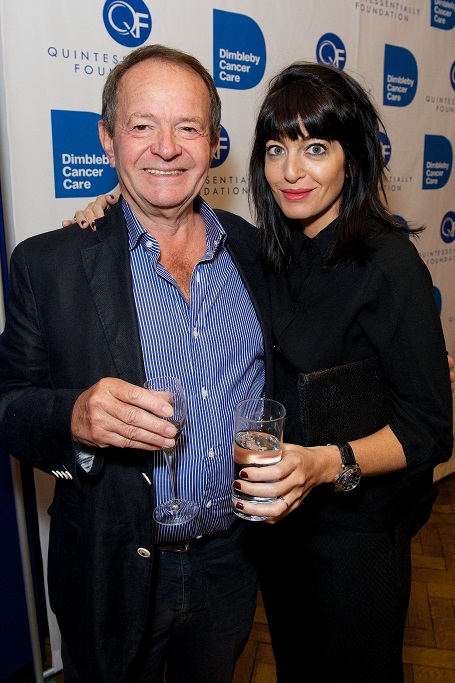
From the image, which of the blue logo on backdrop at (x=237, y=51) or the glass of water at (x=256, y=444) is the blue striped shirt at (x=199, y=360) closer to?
the glass of water at (x=256, y=444)

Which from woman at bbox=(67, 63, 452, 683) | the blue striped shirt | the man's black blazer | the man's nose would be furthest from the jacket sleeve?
the man's nose

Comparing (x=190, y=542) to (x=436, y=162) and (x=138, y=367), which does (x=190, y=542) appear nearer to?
(x=138, y=367)

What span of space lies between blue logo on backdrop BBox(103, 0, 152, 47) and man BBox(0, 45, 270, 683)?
816 mm

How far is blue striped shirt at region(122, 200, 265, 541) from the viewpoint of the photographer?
162cm

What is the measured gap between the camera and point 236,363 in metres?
1.73

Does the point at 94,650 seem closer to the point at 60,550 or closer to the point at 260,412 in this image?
the point at 60,550


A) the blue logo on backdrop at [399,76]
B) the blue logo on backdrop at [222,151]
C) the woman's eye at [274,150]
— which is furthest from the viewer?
the blue logo on backdrop at [399,76]

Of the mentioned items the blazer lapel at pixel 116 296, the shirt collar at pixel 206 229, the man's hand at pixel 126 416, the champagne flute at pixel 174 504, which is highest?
the shirt collar at pixel 206 229

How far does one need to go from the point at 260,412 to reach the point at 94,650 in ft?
2.70

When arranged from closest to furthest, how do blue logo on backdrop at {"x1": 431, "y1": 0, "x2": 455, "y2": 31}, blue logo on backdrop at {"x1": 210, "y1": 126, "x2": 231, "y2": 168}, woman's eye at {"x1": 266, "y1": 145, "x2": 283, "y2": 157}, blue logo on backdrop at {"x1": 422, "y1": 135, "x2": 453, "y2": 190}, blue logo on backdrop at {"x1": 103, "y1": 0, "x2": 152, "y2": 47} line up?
woman's eye at {"x1": 266, "y1": 145, "x2": 283, "y2": 157}, blue logo on backdrop at {"x1": 103, "y1": 0, "x2": 152, "y2": 47}, blue logo on backdrop at {"x1": 210, "y1": 126, "x2": 231, "y2": 168}, blue logo on backdrop at {"x1": 431, "y1": 0, "x2": 455, "y2": 31}, blue logo on backdrop at {"x1": 422, "y1": 135, "x2": 453, "y2": 190}

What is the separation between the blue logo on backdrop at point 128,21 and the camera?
7.79ft

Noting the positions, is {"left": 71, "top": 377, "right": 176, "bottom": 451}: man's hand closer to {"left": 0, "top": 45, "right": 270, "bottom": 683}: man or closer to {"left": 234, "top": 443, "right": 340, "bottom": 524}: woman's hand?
{"left": 0, "top": 45, "right": 270, "bottom": 683}: man

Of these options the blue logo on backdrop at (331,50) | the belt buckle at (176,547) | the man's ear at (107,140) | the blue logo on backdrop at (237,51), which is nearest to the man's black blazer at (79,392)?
the belt buckle at (176,547)

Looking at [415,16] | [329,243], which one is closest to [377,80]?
[415,16]
